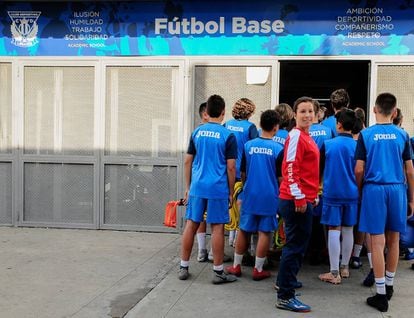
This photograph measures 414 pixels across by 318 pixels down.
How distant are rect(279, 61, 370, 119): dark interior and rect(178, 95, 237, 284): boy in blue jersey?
453cm

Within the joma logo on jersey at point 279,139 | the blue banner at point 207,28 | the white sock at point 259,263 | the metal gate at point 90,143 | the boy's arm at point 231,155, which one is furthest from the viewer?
the metal gate at point 90,143

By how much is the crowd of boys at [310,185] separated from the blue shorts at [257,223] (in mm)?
10

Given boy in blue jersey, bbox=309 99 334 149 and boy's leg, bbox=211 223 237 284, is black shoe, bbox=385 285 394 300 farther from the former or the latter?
boy in blue jersey, bbox=309 99 334 149

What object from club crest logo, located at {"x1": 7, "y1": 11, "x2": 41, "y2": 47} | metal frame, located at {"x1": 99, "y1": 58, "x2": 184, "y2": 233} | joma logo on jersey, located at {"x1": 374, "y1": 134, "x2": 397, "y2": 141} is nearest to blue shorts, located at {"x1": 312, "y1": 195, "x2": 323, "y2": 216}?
joma logo on jersey, located at {"x1": 374, "y1": 134, "x2": 397, "y2": 141}

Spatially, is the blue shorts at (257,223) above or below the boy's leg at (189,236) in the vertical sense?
above

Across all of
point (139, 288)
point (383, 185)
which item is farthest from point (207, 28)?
point (139, 288)

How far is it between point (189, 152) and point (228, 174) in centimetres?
49

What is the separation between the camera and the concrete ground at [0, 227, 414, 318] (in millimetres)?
4566

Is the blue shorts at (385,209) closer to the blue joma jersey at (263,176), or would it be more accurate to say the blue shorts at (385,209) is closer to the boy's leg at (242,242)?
the blue joma jersey at (263,176)

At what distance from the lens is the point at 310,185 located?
14.9 feet

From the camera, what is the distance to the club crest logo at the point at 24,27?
7.79m

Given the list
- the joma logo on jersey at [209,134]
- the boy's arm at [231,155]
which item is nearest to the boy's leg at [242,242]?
the boy's arm at [231,155]

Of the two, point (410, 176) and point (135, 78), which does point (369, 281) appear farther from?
point (135, 78)

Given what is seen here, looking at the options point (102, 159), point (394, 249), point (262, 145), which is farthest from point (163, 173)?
point (394, 249)
